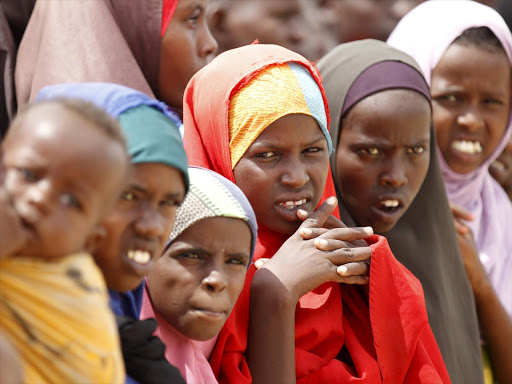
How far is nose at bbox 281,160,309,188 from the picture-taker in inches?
109

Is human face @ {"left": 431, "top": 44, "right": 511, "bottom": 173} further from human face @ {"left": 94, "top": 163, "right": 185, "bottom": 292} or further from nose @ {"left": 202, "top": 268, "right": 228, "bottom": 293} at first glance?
human face @ {"left": 94, "top": 163, "right": 185, "bottom": 292}

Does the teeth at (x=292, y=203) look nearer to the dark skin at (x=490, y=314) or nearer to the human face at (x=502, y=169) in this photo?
the dark skin at (x=490, y=314)

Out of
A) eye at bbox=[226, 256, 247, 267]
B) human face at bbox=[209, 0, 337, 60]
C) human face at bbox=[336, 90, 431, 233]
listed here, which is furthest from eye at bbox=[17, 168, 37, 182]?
human face at bbox=[209, 0, 337, 60]

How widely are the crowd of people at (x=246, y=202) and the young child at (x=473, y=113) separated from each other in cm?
1

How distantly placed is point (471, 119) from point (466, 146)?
6.0 inches

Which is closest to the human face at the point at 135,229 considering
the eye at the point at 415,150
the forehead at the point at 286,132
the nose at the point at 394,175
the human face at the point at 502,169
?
the forehead at the point at 286,132

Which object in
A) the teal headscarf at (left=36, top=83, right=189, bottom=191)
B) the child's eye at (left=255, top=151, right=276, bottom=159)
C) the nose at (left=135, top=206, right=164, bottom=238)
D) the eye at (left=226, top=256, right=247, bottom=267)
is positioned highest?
the teal headscarf at (left=36, top=83, right=189, bottom=191)

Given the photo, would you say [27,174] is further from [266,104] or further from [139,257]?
[266,104]

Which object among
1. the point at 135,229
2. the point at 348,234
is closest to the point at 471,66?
the point at 348,234

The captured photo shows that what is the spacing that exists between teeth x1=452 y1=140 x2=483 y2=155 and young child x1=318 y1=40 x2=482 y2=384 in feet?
1.29

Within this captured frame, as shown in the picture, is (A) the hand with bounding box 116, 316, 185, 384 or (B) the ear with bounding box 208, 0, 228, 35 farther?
(B) the ear with bounding box 208, 0, 228, 35

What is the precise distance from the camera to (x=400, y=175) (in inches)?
130

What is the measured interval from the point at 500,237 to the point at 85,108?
338 cm

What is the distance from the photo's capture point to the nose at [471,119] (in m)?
4.10
